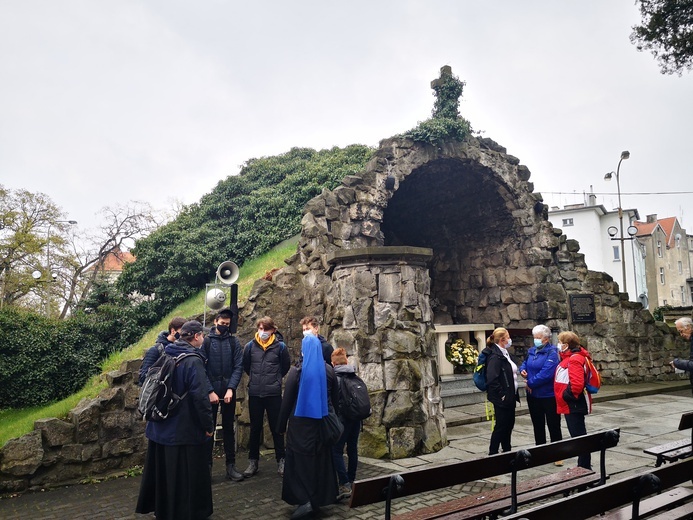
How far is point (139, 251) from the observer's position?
54.4 ft

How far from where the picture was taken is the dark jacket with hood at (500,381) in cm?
570

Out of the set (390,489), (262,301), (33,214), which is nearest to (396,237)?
(262,301)

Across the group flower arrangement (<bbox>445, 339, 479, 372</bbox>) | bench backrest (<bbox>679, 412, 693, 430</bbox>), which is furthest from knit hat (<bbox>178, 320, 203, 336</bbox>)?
flower arrangement (<bbox>445, 339, 479, 372</bbox>)

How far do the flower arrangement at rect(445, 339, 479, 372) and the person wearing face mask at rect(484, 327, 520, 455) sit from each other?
517cm

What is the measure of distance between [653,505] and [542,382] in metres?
2.54

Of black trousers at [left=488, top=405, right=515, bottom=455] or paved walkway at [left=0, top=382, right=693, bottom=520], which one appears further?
black trousers at [left=488, top=405, right=515, bottom=455]

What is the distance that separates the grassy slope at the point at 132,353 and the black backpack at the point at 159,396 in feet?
9.52

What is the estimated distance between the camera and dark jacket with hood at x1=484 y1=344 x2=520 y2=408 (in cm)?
570

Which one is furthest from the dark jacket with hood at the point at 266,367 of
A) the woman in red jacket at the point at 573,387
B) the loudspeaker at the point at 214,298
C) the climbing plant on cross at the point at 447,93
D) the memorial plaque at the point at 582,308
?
the memorial plaque at the point at 582,308

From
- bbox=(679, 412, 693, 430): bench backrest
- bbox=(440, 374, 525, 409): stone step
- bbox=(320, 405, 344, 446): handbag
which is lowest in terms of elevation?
bbox=(440, 374, 525, 409): stone step

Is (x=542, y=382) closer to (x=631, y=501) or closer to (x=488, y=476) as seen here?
(x=488, y=476)

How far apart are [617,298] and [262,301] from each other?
992 centimetres

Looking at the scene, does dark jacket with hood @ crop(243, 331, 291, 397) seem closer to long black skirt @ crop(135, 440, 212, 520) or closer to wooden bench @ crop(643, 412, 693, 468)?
long black skirt @ crop(135, 440, 212, 520)

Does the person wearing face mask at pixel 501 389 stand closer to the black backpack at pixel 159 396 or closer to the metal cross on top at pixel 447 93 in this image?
the black backpack at pixel 159 396
